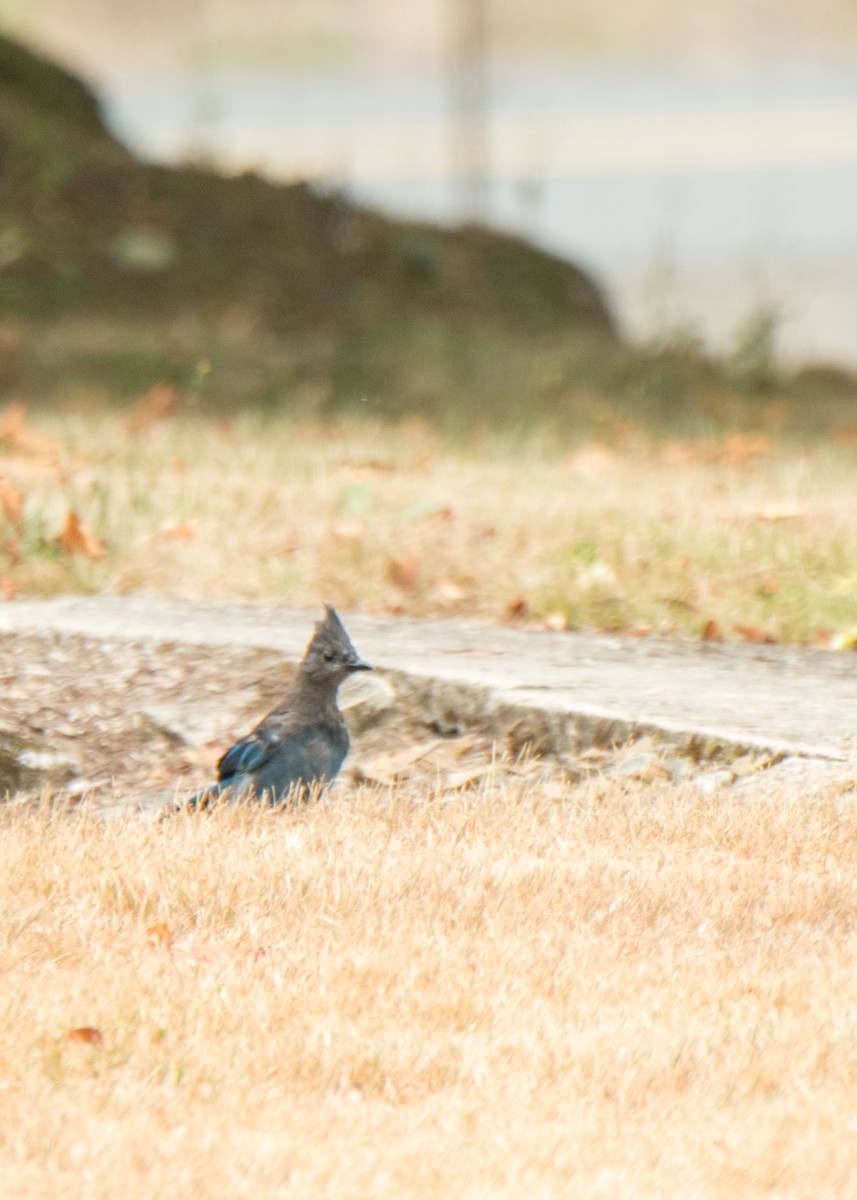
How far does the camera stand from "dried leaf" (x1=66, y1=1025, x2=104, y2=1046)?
2.70 metres

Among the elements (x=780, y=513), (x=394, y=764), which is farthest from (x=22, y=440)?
(x=394, y=764)

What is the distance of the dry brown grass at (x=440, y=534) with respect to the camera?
525 cm

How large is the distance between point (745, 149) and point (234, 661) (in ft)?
53.3

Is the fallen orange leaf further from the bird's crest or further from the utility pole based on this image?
the utility pole

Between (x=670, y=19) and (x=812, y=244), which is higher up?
(x=670, y=19)

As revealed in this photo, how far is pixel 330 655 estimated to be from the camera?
12.7ft

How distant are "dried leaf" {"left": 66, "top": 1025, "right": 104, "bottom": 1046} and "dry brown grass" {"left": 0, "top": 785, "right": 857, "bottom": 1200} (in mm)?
15

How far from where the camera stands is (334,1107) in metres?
2.51

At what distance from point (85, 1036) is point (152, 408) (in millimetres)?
5135

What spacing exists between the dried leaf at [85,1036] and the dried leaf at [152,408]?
4686 millimetres

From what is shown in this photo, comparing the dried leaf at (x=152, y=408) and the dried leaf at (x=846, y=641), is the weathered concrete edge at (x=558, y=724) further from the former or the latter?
the dried leaf at (x=152, y=408)

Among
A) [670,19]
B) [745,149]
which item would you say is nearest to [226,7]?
[670,19]

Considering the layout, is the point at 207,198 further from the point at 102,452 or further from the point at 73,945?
the point at 73,945

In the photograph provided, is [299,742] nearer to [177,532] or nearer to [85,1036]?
[85,1036]
